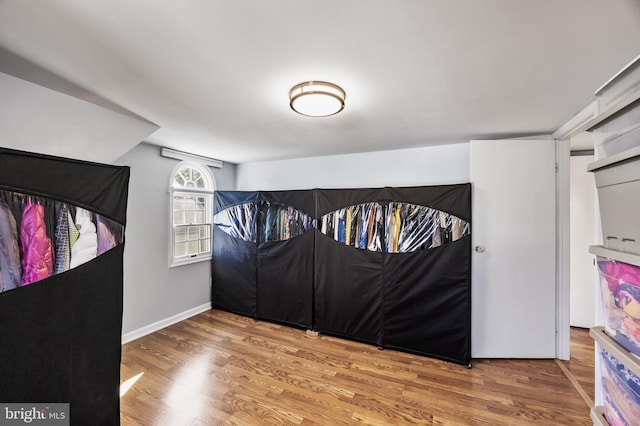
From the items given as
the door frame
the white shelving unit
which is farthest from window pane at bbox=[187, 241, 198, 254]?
the door frame

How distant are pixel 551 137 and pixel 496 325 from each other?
1939mm

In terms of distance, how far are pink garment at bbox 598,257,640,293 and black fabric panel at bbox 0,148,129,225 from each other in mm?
2065

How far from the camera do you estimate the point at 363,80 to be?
1514 mm

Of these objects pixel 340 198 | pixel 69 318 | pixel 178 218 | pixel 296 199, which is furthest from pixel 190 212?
pixel 69 318

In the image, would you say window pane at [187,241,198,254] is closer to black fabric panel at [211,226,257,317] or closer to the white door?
black fabric panel at [211,226,257,317]

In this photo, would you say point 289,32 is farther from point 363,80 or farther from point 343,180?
point 343,180

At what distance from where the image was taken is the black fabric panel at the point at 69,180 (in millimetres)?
916

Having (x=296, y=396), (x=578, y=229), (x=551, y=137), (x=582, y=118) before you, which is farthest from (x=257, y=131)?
(x=578, y=229)

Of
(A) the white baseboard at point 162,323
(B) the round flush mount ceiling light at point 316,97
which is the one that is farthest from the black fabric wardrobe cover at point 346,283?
(A) the white baseboard at point 162,323

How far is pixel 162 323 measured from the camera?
3.09 meters

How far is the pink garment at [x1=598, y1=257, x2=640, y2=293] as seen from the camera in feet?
2.44

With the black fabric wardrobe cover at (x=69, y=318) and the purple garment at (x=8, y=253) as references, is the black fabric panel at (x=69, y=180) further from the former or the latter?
the purple garment at (x=8, y=253)

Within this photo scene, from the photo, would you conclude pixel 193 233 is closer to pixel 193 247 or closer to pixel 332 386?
pixel 193 247

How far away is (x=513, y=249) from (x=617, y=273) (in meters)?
1.80
